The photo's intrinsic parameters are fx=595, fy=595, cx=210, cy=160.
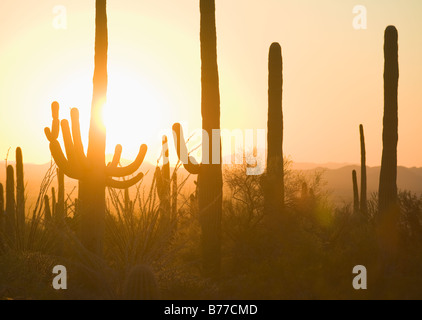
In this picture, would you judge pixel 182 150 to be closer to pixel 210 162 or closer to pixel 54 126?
pixel 210 162

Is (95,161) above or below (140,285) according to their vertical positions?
above

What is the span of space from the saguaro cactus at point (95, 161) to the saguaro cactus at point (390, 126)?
7085 mm

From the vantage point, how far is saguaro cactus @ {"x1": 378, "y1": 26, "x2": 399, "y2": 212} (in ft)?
52.5

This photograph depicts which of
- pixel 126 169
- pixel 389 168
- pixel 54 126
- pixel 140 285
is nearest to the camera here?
pixel 140 285

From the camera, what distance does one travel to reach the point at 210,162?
45.1ft

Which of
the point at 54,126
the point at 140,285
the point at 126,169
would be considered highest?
the point at 54,126

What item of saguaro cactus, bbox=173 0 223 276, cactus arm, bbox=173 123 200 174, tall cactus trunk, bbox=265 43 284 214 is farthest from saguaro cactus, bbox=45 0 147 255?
tall cactus trunk, bbox=265 43 284 214

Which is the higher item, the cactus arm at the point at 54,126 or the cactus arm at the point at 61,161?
the cactus arm at the point at 54,126

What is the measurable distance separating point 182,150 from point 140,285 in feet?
12.4

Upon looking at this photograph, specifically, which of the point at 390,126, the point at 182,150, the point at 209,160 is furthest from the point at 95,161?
the point at 390,126

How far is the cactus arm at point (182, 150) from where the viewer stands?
11.9 m

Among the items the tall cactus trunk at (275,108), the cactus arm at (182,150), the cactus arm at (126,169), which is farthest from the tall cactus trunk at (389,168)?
the cactus arm at (126,169)

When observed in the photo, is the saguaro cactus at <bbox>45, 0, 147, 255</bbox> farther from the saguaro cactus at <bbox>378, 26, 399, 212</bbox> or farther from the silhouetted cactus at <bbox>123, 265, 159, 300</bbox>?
the saguaro cactus at <bbox>378, 26, 399, 212</bbox>

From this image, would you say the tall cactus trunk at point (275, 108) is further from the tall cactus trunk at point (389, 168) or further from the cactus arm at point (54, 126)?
the cactus arm at point (54, 126)
